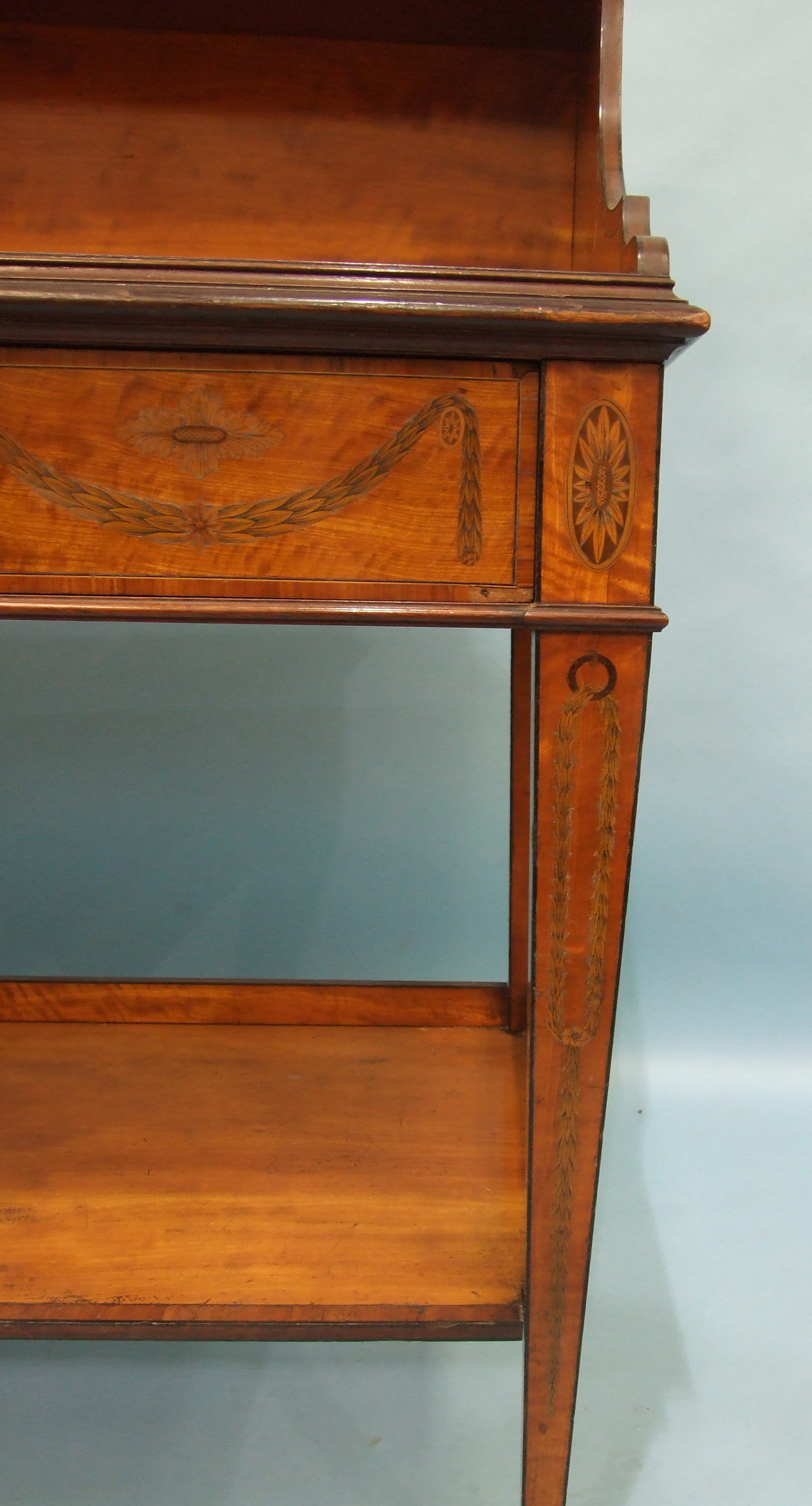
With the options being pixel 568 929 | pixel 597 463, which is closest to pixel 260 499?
pixel 597 463

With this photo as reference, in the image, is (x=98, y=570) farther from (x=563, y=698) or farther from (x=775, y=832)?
(x=775, y=832)

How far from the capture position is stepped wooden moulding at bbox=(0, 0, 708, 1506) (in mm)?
743

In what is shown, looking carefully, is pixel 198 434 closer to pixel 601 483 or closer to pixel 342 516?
pixel 342 516

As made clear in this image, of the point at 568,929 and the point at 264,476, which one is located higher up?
the point at 264,476

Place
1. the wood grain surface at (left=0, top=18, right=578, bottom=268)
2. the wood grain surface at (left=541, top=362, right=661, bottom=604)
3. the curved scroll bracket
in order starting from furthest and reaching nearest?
the wood grain surface at (left=0, top=18, right=578, bottom=268)
the curved scroll bracket
the wood grain surface at (left=541, top=362, right=661, bottom=604)

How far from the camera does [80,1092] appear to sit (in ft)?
4.13

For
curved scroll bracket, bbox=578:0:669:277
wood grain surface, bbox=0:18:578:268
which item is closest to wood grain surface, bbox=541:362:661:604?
curved scroll bracket, bbox=578:0:669:277

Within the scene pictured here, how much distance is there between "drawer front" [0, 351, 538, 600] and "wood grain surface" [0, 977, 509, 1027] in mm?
759

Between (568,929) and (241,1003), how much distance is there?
71 centimetres

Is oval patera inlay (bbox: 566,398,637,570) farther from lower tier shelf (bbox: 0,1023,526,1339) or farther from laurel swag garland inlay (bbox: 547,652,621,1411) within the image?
lower tier shelf (bbox: 0,1023,526,1339)

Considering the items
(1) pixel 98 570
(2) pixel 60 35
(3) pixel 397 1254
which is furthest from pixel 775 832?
(2) pixel 60 35

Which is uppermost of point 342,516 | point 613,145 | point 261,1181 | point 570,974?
point 613,145

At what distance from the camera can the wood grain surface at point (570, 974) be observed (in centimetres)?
78

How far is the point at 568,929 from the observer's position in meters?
0.82
